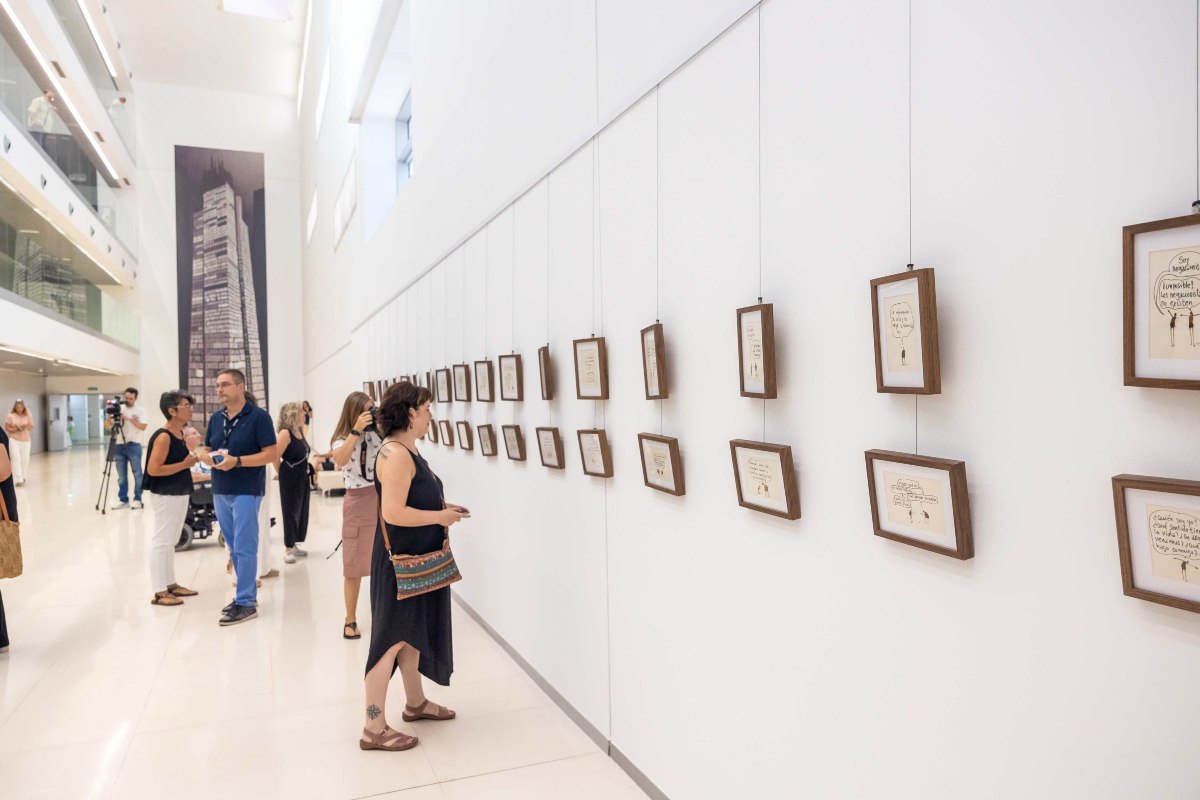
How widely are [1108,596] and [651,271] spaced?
2.34 meters

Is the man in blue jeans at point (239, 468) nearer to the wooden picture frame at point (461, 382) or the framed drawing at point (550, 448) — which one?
the wooden picture frame at point (461, 382)

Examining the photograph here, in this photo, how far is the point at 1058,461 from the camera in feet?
5.67

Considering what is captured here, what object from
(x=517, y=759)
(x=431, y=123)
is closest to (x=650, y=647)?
(x=517, y=759)

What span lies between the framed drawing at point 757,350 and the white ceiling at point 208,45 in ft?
76.1

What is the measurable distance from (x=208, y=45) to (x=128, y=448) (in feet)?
58.6

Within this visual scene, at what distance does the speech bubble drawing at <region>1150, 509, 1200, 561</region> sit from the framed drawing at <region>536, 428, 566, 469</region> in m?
3.36

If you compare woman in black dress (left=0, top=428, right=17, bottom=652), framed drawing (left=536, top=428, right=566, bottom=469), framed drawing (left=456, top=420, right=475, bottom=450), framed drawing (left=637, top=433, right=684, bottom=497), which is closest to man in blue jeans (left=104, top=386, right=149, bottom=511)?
woman in black dress (left=0, top=428, right=17, bottom=652)

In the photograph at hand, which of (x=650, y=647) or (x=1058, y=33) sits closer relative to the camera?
(x=1058, y=33)

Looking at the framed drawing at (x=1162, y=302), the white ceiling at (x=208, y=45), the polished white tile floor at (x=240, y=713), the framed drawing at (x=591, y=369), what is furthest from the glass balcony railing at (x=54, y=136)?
the framed drawing at (x=1162, y=302)

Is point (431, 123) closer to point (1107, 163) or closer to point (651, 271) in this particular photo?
point (651, 271)

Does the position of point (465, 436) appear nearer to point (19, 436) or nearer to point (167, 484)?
point (167, 484)

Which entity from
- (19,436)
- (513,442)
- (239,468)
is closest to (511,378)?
(513,442)

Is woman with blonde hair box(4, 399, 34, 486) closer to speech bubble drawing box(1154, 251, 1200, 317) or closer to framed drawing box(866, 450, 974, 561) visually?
framed drawing box(866, 450, 974, 561)

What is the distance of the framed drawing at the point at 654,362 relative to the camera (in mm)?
3318
